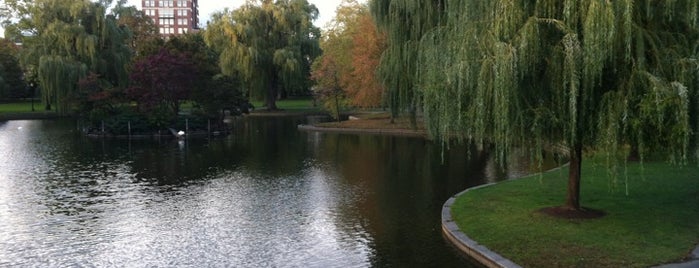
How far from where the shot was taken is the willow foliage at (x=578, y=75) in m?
12.5

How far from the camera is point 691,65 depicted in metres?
12.5

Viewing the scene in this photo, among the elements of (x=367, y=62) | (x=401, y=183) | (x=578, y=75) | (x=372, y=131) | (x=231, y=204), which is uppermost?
(x=367, y=62)

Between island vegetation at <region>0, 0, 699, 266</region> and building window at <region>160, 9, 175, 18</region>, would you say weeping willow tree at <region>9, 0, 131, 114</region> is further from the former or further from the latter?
building window at <region>160, 9, 175, 18</region>

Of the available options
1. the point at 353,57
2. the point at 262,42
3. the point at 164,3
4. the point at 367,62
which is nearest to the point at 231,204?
the point at 367,62

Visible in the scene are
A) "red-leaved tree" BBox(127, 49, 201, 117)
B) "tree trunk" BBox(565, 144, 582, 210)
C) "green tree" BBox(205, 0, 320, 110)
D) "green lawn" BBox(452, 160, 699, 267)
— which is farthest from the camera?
"green tree" BBox(205, 0, 320, 110)

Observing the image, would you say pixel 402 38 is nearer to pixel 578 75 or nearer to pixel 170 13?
pixel 578 75

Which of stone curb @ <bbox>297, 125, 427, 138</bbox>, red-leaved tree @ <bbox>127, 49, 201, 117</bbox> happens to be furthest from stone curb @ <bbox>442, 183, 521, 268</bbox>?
red-leaved tree @ <bbox>127, 49, 201, 117</bbox>

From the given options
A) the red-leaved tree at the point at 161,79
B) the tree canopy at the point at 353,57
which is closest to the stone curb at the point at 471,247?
the tree canopy at the point at 353,57

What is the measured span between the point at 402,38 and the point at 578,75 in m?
22.2

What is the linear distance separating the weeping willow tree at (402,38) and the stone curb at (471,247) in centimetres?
1605

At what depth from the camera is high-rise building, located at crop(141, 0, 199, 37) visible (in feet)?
538

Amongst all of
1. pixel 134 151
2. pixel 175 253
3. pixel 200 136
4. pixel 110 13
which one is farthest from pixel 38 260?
pixel 110 13

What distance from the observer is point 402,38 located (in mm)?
34594

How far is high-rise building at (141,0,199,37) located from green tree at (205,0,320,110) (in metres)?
102
